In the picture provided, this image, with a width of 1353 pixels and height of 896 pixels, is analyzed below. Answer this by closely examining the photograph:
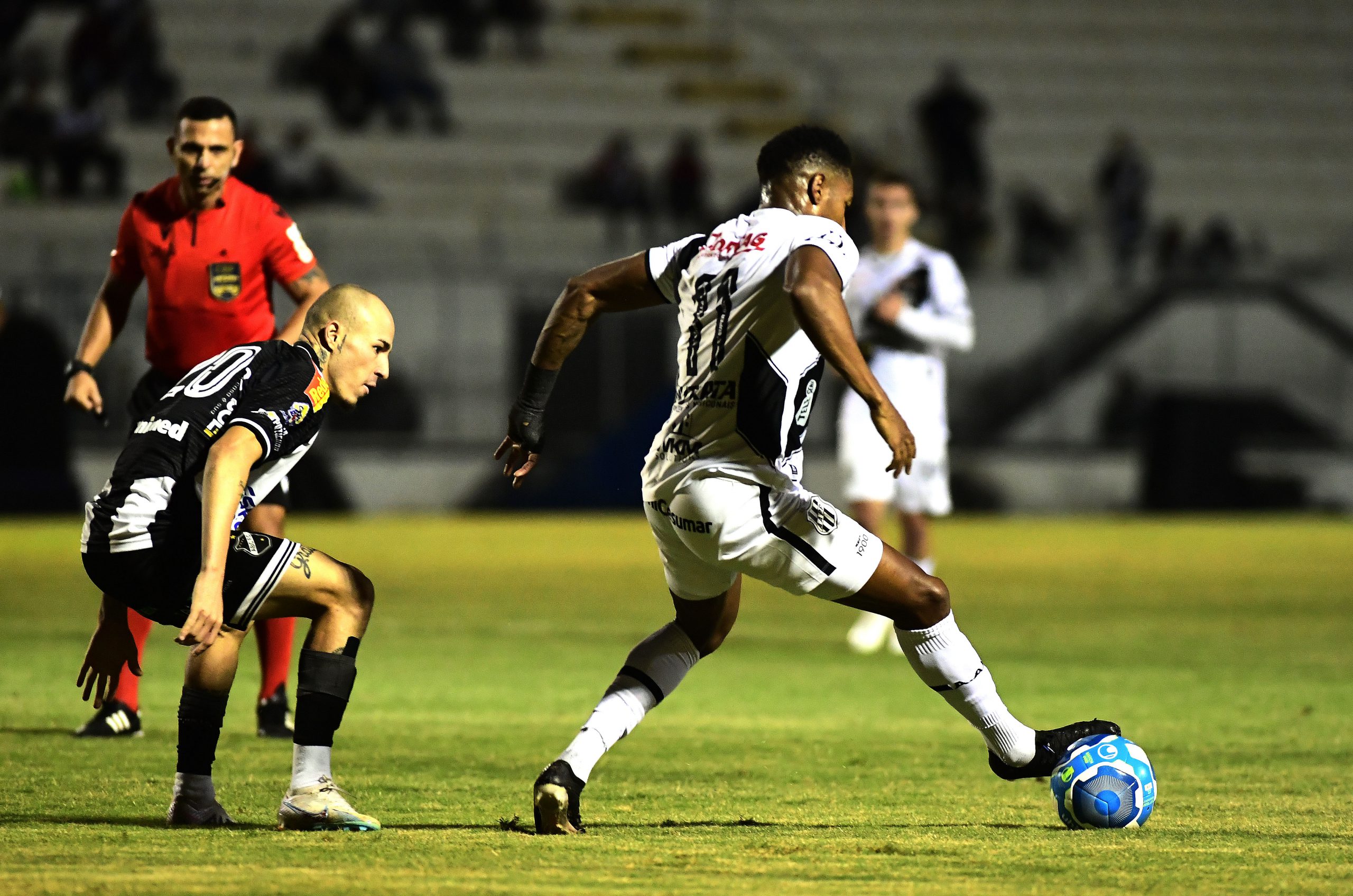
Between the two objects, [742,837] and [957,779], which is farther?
[957,779]

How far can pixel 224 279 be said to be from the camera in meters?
7.65

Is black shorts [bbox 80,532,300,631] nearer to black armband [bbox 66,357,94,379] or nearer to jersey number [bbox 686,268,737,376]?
jersey number [bbox 686,268,737,376]

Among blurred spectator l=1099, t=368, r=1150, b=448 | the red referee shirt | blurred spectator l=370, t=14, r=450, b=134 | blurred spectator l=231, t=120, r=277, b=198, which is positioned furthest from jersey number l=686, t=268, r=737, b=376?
blurred spectator l=370, t=14, r=450, b=134

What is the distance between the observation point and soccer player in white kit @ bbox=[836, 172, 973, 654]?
10898 millimetres

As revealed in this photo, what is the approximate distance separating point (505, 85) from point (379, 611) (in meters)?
16.7

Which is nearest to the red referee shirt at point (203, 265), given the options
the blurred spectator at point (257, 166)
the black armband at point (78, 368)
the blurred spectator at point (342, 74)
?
the black armband at point (78, 368)

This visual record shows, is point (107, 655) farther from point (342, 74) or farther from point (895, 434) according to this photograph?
point (342, 74)

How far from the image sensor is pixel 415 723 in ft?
25.8

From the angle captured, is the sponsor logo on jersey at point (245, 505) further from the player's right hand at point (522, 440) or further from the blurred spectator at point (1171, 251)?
the blurred spectator at point (1171, 251)

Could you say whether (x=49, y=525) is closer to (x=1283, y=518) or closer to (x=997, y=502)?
(x=997, y=502)

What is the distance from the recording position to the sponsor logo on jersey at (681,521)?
213 inches

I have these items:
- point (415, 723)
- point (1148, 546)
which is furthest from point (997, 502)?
point (415, 723)

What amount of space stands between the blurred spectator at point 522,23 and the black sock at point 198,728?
934 inches

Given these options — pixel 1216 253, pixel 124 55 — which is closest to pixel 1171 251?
pixel 1216 253
